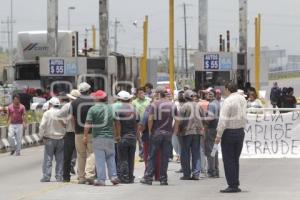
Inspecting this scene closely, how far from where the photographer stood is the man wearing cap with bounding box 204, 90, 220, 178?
17.1 meters

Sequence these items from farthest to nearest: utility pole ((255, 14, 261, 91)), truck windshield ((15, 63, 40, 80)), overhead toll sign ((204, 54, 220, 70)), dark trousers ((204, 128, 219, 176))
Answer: truck windshield ((15, 63, 40, 80)) < utility pole ((255, 14, 261, 91)) < overhead toll sign ((204, 54, 220, 70)) < dark trousers ((204, 128, 219, 176))

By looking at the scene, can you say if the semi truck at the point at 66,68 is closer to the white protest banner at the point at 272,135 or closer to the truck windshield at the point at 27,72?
the truck windshield at the point at 27,72

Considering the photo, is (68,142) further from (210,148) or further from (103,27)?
(103,27)

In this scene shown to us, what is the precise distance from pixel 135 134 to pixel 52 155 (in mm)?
1835

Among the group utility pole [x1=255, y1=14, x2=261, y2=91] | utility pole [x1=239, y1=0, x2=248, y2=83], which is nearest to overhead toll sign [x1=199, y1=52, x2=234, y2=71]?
utility pole [x1=255, y1=14, x2=261, y2=91]

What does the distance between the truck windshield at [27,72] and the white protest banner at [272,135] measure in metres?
18.4

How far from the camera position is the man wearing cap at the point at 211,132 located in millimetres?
17078

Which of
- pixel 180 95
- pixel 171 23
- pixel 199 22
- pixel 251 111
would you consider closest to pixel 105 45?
pixel 199 22

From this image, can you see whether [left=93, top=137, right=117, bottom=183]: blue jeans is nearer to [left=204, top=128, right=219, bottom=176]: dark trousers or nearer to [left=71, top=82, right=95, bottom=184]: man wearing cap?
[left=71, top=82, right=95, bottom=184]: man wearing cap

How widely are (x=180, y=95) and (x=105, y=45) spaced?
1938cm

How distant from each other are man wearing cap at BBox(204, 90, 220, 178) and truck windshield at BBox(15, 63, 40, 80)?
71.5ft

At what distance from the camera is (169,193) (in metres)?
14.4

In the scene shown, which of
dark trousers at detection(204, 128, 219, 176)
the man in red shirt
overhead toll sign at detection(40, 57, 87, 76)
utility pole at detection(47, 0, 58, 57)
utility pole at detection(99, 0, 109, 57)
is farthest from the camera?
utility pole at detection(99, 0, 109, 57)

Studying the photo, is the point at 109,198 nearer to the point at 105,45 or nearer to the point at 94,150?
the point at 94,150
